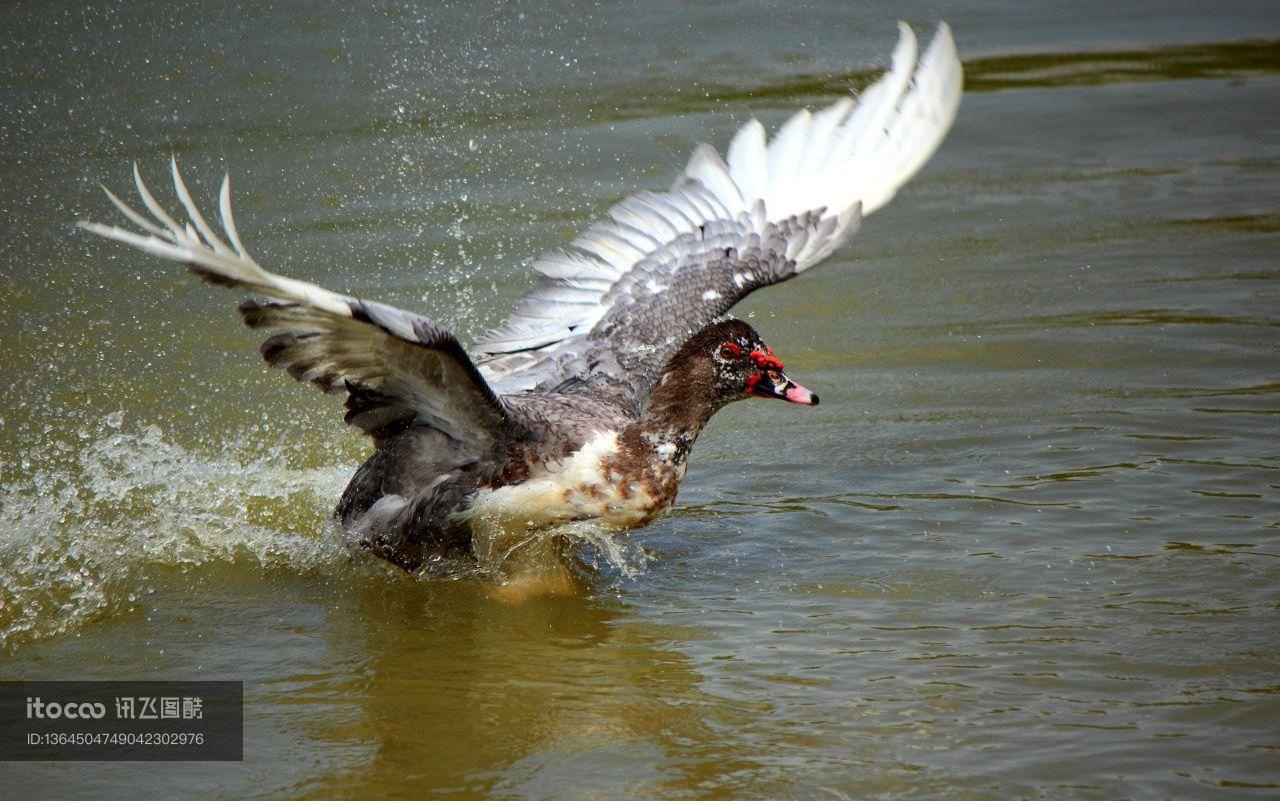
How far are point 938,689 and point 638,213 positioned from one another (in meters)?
3.23

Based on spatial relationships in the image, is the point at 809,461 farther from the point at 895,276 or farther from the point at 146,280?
the point at 146,280

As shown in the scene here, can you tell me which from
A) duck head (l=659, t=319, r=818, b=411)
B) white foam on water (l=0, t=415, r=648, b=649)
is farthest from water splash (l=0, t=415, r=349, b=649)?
duck head (l=659, t=319, r=818, b=411)

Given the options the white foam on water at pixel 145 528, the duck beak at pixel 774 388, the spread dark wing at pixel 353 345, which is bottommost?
the white foam on water at pixel 145 528

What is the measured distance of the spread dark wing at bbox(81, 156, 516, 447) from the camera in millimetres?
3527

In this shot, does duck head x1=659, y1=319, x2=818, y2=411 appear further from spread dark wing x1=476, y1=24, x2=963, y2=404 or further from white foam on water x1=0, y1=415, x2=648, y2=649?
spread dark wing x1=476, y1=24, x2=963, y2=404

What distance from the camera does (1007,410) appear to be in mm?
6289

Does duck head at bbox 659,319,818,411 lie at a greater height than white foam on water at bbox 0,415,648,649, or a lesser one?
greater

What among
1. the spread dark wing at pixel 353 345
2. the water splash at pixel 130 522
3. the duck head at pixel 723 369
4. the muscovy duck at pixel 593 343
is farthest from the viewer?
the duck head at pixel 723 369

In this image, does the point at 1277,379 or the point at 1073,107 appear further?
the point at 1073,107

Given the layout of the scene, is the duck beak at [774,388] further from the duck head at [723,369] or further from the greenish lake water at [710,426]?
the greenish lake water at [710,426]

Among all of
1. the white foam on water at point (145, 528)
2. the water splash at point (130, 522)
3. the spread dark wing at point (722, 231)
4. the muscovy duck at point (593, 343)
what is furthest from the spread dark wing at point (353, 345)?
the spread dark wing at point (722, 231)

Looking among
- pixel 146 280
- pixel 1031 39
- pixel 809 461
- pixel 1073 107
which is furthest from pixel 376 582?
pixel 1031 39

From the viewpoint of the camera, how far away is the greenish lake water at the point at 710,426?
12.2ft

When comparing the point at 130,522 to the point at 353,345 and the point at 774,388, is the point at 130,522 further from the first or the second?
the point at 774,388
